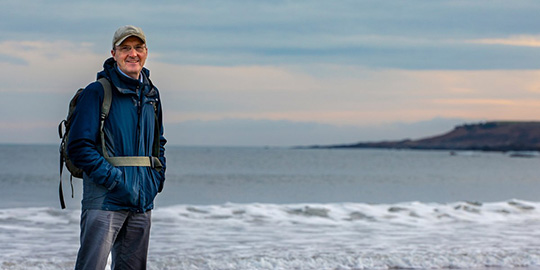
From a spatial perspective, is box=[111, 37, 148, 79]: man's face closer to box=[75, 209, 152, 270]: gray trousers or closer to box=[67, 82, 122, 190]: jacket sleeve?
box=[67, 82, 122, 190]: jacket sleeve

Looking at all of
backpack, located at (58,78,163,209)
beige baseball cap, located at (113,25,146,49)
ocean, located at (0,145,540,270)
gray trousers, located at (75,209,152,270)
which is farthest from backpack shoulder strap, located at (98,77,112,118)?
ocean, located at (0,145,540,270)

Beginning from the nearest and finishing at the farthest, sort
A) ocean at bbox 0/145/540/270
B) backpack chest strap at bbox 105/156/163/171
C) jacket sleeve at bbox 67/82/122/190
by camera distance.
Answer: jacket sleeve at bbox 67/82/122/190
backpack chest strap at bbox 105/156/163/171
ocean at bbox 0/145/540/270

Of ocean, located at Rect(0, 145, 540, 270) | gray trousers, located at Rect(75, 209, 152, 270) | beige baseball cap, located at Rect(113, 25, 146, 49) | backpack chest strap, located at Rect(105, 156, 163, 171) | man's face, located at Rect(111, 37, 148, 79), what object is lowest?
ocean, located at Rect(0, 145, 540, 270)

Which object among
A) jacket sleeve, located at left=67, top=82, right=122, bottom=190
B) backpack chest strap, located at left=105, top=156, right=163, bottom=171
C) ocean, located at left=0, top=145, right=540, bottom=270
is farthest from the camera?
ocean, located at left=0, top=145, right=540, bottom=270

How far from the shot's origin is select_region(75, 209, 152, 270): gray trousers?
3297 millimetres

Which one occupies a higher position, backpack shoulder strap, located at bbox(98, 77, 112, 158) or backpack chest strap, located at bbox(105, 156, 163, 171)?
backpack shoulder strap, located at bbox(98, 77, 112, 158)

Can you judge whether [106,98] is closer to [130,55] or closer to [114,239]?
[130,55]

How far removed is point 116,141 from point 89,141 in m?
0.14

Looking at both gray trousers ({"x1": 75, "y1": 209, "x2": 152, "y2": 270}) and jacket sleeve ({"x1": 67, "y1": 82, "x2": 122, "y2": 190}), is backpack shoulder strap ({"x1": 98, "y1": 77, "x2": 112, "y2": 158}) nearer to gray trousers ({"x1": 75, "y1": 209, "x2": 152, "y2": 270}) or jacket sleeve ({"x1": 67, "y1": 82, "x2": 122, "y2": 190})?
jacket sleeve ({"x1": 67, "y1": 82, "x2": 122, "y2": 190})

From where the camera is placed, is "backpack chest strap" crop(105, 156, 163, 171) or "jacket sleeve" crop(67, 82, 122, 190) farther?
"backpack chest strap" crop(105, 156, 163, 171)

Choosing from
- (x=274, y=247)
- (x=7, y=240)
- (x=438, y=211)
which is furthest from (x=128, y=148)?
(x=438, y=211)

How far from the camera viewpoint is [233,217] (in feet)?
36.5

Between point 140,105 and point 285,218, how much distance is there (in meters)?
8.17

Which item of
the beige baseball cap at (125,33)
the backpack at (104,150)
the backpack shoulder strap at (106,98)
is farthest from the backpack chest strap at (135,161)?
the beige baseball cap at (125,33)
